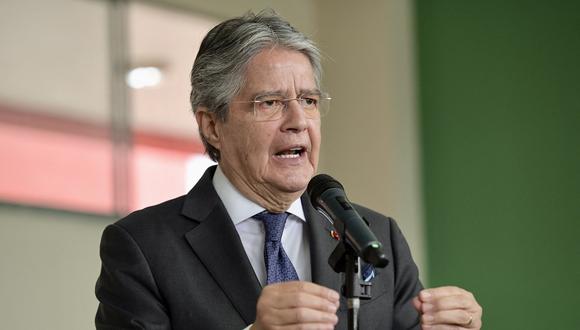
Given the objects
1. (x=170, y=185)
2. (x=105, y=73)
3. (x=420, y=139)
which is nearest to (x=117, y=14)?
(x=105, y=73)

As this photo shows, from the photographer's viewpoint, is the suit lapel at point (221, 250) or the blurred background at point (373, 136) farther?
the blurred background at point (373, 136)

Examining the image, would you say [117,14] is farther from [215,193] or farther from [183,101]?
[215,193]

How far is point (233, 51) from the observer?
294cm

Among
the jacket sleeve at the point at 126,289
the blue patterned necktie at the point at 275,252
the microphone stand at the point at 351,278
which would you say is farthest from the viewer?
the blue patterned necktie at the point at 275,252

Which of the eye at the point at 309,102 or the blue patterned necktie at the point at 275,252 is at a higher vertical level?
the eye at the point at 309,102

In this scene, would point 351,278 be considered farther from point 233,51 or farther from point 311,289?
point 233,51

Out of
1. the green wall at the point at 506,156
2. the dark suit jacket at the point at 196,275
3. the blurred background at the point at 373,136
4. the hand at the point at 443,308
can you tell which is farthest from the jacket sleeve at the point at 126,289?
the green wall at the point at 506,156

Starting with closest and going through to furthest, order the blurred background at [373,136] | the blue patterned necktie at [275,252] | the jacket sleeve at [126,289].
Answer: the jacket sleeve at [126,289]
the blue patterned necktie at [275,252]
the blurred background at [373,136]

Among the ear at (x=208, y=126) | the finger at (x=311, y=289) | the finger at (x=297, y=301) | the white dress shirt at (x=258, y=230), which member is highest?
the ear at (x=208, y=126)

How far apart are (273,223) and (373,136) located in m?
3.30

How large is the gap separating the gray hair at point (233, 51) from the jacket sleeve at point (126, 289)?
42cm

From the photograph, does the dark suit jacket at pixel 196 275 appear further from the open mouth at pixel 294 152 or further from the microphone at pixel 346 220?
the microphone at pixel 346 220

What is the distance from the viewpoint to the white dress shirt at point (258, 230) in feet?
9.46

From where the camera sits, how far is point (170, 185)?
19.1 ft
